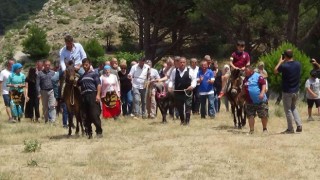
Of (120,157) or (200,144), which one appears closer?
(120,157)

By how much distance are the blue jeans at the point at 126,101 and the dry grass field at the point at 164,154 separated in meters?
3.02

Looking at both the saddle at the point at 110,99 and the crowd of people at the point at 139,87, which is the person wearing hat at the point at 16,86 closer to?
the crowd of people at the point at 139,87

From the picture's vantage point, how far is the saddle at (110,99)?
17.0 meters

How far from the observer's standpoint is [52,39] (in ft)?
201

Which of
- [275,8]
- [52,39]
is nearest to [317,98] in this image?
[275,8]

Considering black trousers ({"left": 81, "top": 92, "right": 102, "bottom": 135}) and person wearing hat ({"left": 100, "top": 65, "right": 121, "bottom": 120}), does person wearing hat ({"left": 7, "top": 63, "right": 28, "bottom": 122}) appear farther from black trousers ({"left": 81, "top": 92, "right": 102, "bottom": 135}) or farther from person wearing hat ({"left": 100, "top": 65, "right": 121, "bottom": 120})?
black trousers ({"left": 81, "top": 92, "right": 102, "bottom": 135})

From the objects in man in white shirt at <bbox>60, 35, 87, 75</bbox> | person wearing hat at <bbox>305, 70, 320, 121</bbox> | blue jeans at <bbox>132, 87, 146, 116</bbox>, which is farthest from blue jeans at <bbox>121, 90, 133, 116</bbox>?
person wearing hat at <bbox>305, 70, 320, 121</bbox>

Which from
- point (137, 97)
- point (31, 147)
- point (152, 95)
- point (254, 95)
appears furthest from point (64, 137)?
point (152, 95)

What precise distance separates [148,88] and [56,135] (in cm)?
454

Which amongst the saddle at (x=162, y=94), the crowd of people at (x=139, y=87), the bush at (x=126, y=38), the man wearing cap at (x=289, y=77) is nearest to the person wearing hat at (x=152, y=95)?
the crowd of people at (x=139, y=87)

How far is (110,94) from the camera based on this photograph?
55.8 ft

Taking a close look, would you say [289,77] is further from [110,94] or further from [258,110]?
[110,94]

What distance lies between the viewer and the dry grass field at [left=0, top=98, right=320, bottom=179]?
9.70 m

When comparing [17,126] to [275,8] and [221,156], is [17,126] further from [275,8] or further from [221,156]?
[275,8]
